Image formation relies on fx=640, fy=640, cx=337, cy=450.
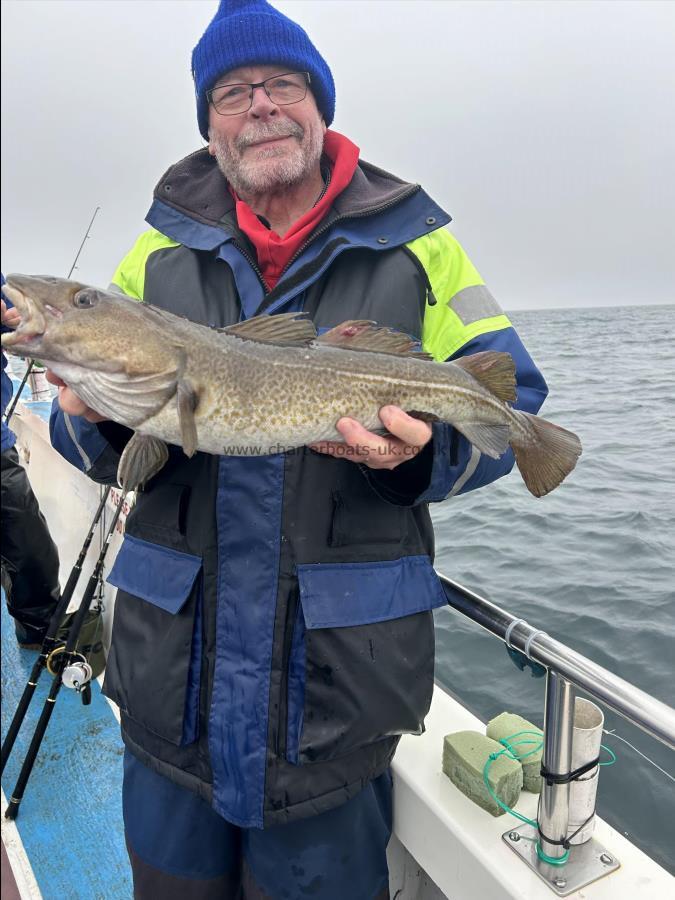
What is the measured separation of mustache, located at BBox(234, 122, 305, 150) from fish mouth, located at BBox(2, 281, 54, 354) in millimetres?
1063

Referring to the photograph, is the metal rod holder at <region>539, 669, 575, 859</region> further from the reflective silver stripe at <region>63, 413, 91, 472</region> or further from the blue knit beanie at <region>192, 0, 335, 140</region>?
the blue knit beanie at <region>192, 0, 335, 140</region>

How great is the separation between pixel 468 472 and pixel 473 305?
580 millimetres

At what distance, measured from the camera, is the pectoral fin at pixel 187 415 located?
1.83 metres

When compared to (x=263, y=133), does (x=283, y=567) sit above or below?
below

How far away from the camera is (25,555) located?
4676 millimetres

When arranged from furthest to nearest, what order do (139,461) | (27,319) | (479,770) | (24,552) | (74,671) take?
(24,552) < (74,671) < (479,770) < (139,461) < (27,319)

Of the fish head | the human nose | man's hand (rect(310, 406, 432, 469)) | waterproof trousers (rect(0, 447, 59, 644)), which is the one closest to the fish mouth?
the fish head

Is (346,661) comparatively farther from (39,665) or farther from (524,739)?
(39,665)

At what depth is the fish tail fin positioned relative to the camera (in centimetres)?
225

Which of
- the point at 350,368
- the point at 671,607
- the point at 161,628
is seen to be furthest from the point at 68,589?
the point at 671,607

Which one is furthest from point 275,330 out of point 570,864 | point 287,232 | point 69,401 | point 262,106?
point 570,864

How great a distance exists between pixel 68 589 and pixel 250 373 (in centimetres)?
282

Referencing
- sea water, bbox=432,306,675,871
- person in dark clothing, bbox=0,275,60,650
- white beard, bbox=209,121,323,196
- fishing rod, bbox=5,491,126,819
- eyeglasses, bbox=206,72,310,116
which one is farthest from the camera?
person in dark clothing, bbox=0,275,60,650

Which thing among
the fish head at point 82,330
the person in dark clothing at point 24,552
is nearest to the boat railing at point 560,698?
the fish head at point 82,330
